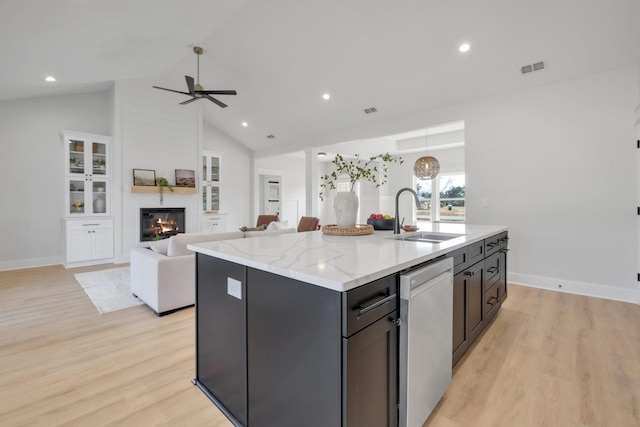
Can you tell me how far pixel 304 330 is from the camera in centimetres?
112

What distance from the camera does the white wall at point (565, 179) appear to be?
3525 millimetres

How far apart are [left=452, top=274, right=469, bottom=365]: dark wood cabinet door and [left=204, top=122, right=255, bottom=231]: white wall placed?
274 inches

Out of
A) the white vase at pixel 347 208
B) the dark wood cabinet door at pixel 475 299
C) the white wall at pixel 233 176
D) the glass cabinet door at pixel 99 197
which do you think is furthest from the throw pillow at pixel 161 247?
the white wall at pixel 233 176

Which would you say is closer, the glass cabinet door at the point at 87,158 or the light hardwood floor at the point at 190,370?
the light hardwood floor at the point at 190,370

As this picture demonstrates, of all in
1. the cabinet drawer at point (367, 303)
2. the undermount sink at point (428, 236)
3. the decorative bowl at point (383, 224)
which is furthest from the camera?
the decorative bowl at point (383, 224)

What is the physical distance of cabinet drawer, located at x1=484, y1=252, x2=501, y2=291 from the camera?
8.02 feet

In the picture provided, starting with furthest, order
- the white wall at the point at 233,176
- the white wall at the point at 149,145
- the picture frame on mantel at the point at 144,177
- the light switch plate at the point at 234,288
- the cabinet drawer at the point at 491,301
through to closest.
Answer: the white wall at the point at 233,176, the picture frame on mantel at the point at 144,177, the white wall at the point at 149,145, the cabinet drawer at the point at 491,301, the light switch plate at the point at 234,288

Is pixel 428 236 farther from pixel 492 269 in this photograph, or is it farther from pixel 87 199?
pixel 87 199

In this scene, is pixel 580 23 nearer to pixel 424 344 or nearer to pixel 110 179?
pixel 424 344

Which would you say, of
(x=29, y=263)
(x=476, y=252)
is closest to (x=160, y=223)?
(x=29, y=263)

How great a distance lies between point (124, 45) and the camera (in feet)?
13.8

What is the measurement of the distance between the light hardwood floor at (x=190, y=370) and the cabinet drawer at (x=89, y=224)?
88.1 inches

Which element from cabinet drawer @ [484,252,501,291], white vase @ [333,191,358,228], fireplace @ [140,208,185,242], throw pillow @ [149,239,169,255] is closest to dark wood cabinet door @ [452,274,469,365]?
cabinet drawer @ [484,252,501,291]

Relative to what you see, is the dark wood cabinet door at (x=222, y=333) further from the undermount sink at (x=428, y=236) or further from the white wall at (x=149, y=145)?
the white wall at (x=149, y=145)
